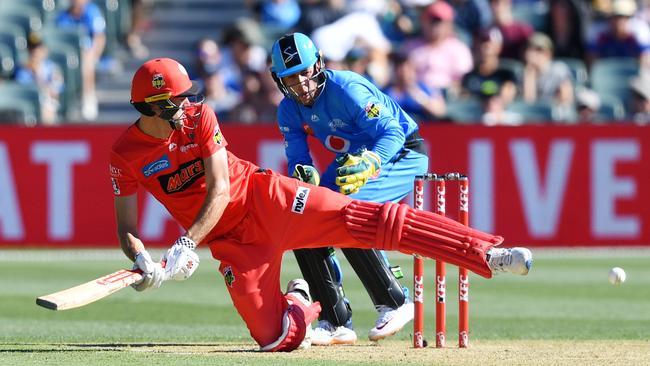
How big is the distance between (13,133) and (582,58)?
25.2 ft

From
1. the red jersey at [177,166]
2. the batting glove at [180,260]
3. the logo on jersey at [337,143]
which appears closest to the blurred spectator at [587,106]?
the logo on jersey at [337,143]

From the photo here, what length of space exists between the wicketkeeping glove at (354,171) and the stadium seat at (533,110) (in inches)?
343

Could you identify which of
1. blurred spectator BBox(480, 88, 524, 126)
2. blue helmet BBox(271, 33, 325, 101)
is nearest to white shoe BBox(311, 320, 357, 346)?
blue helmet BBox(271, 33, 325, 101)

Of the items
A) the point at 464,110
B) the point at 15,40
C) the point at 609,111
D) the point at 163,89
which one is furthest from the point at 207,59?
the point at 163,89

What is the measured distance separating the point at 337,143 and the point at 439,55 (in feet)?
27.8

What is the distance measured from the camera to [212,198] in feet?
24.7

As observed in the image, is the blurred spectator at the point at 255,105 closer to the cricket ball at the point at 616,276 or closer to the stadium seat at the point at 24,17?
the stadium seat at the point at 24,17

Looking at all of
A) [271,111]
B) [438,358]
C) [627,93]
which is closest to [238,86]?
[271,111]

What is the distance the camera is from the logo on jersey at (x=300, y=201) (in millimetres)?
7711

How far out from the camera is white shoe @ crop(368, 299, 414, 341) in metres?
8.33

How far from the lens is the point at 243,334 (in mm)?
9250

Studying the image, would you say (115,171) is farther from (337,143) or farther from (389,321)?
(389,321)

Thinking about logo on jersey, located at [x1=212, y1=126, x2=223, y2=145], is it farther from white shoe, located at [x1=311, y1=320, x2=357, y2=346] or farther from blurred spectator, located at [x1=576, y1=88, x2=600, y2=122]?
blurred spectator, located at [x1=576, y1=88, x2=600, y2=122]

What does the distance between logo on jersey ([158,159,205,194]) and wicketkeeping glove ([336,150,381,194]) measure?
862 mm
